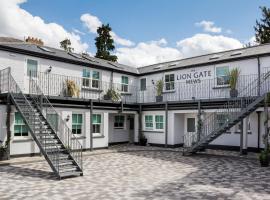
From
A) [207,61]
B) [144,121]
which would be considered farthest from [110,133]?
[207,61]

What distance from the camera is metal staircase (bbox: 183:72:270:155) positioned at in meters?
15.5

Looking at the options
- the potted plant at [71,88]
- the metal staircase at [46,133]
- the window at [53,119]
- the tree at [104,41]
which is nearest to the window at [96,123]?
the potted plant at [71,88]

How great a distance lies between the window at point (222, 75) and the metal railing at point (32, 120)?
1211 centimetres

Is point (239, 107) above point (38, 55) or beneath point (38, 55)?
beneath

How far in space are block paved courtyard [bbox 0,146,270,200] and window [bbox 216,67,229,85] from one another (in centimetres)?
603

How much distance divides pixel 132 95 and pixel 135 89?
2.39 feet

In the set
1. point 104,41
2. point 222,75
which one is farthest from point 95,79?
point 104,41

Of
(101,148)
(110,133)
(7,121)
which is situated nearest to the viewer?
(7,121)

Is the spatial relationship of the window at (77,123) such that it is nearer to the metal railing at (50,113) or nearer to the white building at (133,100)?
the white building at (133,100)

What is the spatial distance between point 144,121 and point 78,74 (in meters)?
6.58

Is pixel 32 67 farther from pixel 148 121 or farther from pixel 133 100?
pixel 148 121

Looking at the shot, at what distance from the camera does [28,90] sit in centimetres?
1714

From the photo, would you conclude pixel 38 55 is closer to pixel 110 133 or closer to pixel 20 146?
pixel 20 146

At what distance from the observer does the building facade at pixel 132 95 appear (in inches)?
657
